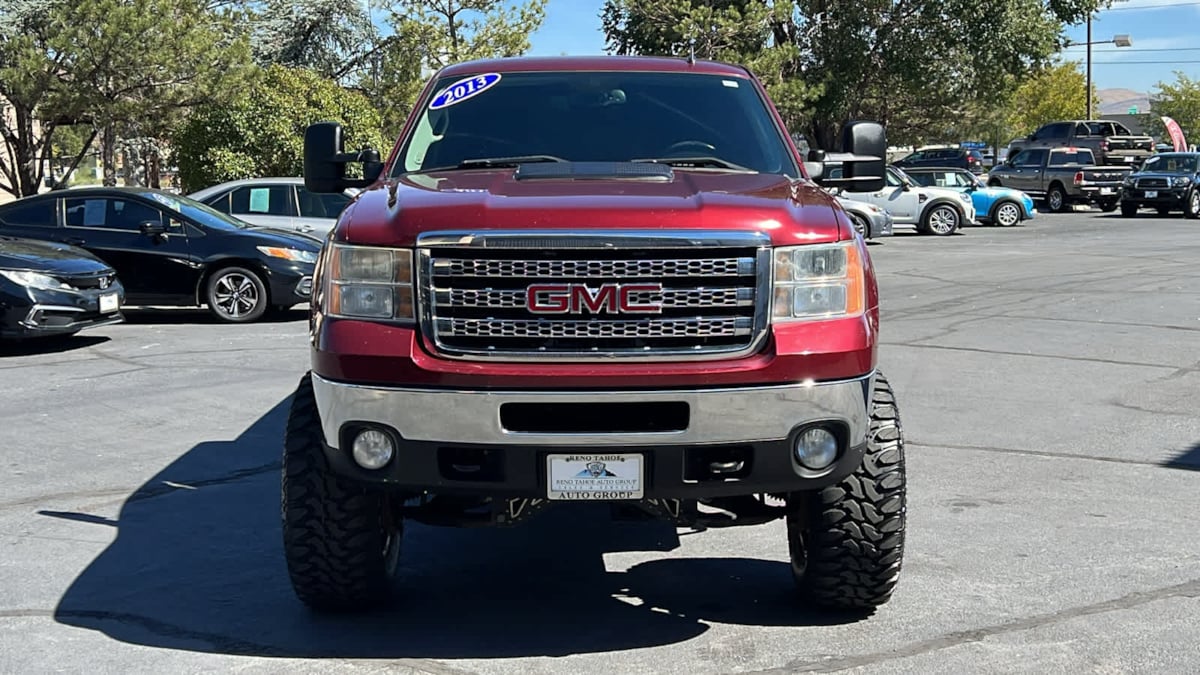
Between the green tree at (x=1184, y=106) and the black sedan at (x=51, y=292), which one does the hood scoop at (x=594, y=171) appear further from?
the green tree at (x=1184, y=106)

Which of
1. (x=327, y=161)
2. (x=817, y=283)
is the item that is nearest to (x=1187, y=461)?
(x=817, y=283)

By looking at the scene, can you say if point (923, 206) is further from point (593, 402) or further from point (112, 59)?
point (593, 402)

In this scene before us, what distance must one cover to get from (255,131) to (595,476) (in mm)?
20061

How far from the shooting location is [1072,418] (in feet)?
28.5

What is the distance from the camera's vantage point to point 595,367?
418 centimetres

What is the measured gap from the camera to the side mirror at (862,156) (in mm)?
6145

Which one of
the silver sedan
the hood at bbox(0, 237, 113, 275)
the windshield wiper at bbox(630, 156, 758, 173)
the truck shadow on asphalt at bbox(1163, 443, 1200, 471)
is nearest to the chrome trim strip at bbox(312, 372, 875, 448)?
the windshield wiper at bbox(630, 156, 758, 173)

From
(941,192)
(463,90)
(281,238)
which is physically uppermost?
(941,192)

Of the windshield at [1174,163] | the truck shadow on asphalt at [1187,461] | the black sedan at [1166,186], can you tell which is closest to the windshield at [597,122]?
the truck shadow on asphalt at [1187,461]

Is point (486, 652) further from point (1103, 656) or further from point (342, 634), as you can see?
point (1103, 656)

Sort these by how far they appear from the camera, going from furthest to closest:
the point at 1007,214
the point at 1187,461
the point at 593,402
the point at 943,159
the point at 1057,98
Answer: the point at 1057,98, the point at 943,159, the point at 1007,214, the point at 1187,461, the point at 593,402

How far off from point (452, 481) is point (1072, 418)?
5.65 m

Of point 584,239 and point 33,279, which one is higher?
point 584,239

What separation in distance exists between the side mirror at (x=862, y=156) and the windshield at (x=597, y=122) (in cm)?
45
